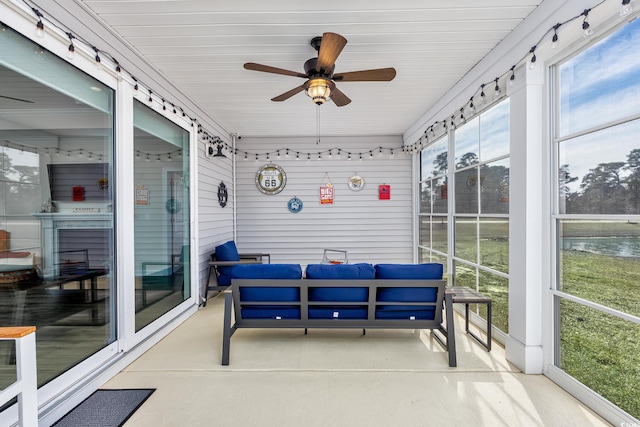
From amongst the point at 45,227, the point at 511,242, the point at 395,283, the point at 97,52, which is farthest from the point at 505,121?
the point at 45,227

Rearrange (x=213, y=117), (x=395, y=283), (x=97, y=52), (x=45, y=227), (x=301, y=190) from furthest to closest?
(x=301, y=190) → (x=213, y=117) → (x=395, y=283) → (x=97, y=52) → (x=45, y=227)

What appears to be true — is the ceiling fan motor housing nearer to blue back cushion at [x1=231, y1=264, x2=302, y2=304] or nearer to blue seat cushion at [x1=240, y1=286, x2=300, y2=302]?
blue back cushion at [x1=231, y1=264, x2=302, y2=304]

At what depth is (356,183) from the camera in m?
6.18

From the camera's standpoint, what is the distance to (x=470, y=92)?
3.47 meters

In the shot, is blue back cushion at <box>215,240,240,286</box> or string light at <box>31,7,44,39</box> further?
blue back cushion at <box>215,240,240,286</box>

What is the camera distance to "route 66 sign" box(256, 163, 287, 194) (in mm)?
6168

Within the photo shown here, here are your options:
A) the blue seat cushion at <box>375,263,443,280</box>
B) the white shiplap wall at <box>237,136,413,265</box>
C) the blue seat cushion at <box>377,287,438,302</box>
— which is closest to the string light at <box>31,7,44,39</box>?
the blue seat cushion at <box>375,263,443,280</box>

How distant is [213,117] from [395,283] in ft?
13.1

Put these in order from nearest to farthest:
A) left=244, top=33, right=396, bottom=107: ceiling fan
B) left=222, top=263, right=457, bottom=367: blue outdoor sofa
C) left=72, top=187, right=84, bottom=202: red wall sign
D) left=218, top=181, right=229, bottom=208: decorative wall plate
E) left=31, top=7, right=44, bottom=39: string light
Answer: left=31, top=7, right=44, bottom=39: string light, left=72, top=187, right=84, bottom=202: red wall sign, left=244, top=33, right=396, bottom=107: ceiling fan, left=222, top=263, right=457, bottom=367: blue outdoor sofa, left=218, top=181, right=229, bottom=208: decorative wall plate

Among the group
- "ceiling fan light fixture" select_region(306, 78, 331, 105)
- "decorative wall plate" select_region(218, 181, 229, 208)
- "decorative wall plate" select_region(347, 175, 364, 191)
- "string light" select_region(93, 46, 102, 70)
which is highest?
"string light" select_region(93, 46, 102, 70)

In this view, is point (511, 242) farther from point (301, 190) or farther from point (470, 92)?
point (301, 190)

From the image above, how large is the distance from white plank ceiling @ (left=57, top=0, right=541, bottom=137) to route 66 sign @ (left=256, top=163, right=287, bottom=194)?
80.5 inches

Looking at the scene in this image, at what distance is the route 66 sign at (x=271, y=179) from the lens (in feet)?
20.2

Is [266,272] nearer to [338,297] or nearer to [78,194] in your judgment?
[338,297]
